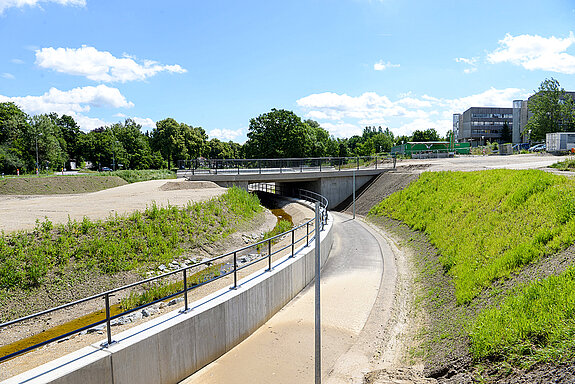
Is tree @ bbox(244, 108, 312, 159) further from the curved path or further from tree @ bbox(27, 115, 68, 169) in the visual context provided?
the curved path

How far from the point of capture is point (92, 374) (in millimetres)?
6141

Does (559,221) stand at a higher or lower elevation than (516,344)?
higher

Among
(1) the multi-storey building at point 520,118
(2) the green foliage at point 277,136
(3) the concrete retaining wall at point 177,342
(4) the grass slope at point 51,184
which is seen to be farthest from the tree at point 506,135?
(3) the concrete retaining wall at point 177,342

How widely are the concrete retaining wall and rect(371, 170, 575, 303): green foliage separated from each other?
5591 mm

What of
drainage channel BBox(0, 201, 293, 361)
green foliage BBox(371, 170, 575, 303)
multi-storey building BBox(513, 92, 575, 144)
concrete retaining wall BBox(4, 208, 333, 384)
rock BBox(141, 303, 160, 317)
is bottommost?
drainage channel BBox(0, 201, 293, 361)

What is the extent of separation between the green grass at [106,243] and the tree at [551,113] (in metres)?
71.1

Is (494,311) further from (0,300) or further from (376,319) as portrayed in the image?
(0,300)

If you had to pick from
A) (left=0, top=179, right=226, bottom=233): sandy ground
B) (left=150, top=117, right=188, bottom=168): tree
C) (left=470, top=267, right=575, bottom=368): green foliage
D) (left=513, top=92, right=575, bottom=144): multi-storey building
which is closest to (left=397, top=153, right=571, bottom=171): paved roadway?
(left=0, top=179, right=226, bottom=233): sandy ground

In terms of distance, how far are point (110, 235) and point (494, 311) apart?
14.0 meters

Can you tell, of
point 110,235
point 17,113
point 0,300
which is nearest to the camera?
point 0,300

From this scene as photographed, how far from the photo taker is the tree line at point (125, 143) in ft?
181

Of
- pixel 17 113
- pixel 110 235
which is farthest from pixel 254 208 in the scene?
pixel 17 113

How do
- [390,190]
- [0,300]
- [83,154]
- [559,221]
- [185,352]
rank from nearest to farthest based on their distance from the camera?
[185,352] → [559,221] → [0,300] → [390,190] → [83,154]

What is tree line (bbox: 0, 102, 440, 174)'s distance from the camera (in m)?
55.2
